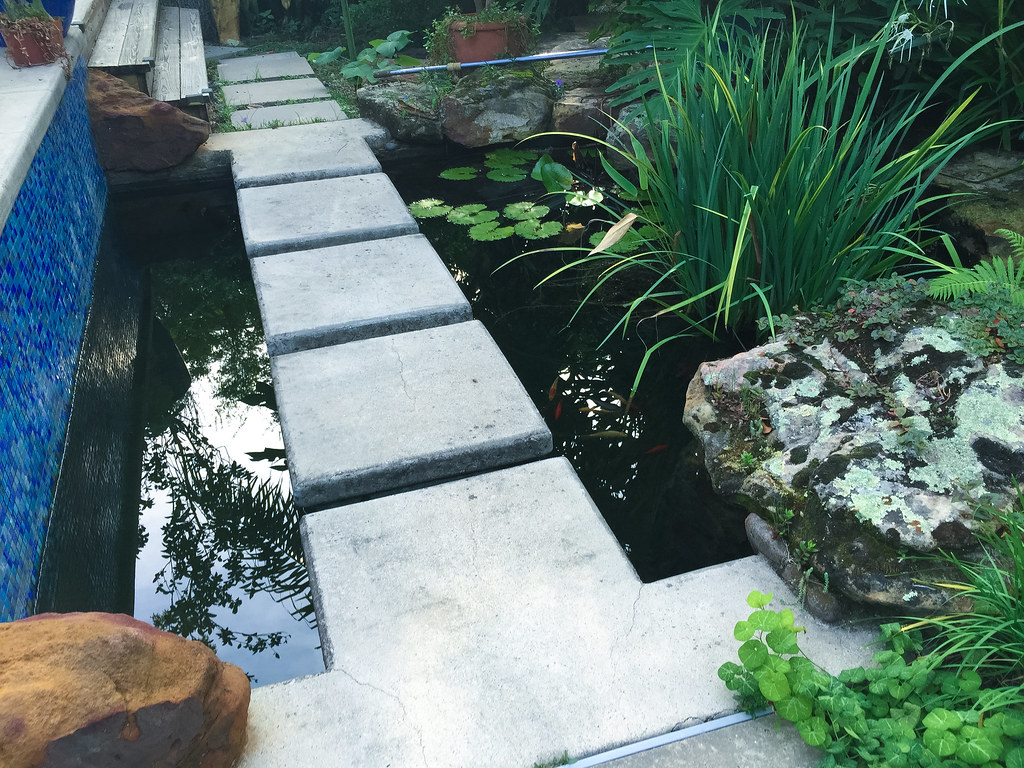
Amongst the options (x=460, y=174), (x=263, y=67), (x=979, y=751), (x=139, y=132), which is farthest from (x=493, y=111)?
(x=979, y=751)

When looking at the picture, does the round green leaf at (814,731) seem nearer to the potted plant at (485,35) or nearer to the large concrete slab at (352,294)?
the large concrete slab at (352,294)

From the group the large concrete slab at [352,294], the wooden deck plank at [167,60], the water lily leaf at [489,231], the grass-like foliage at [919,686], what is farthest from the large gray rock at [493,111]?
the grass-like foliage at [919,686]

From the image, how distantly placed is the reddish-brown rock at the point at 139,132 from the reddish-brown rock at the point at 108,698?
3.02m

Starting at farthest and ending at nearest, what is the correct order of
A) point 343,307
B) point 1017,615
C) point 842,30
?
point 842,30, point 343,307, point 1017,615

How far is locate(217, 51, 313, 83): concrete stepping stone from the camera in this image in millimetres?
5363

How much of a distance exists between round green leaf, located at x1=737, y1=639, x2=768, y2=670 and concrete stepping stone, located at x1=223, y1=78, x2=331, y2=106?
4.43m

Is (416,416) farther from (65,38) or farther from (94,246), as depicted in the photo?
(65,38)

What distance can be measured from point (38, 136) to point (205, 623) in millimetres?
1886

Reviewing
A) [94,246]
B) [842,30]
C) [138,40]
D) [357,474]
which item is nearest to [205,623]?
[357,474]

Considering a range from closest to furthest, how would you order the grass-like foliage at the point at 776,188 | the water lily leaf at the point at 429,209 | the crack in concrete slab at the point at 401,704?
the crack in concrete slab at the point at 401,704, the grass-like foliage at the point at 776,188, the water lily leaf at the point at 429,209

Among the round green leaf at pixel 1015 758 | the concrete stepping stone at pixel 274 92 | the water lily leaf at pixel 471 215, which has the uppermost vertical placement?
the concrete stepping stone at pixel 274 92

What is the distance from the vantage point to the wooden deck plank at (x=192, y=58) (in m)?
4.16

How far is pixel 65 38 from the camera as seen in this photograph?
3.79 meters

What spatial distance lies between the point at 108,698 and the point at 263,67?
5495mm
